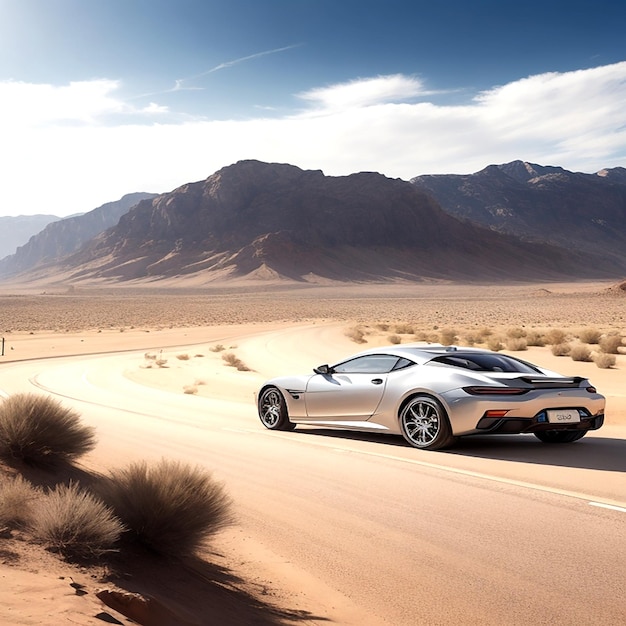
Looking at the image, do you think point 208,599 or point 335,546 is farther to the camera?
point 335,546

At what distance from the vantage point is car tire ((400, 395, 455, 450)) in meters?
9.21

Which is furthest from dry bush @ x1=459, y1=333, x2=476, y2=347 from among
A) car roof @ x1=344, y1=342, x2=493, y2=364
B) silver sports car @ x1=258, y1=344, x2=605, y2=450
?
car roof @ x1=344, y1=342, x2=493, y2=364

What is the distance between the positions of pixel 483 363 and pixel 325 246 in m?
169

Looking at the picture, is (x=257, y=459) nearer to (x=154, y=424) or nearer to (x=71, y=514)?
(x=154, y=424)

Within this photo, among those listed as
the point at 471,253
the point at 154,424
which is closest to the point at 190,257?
the point at 471,253

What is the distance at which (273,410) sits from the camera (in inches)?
457

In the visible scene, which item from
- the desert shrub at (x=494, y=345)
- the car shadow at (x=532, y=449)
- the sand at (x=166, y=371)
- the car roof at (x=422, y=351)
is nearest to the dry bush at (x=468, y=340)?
the sand at (x=166, y=371)

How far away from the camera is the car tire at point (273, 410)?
11422 mm

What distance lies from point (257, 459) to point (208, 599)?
4.67 meters

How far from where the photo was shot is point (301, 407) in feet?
36.6

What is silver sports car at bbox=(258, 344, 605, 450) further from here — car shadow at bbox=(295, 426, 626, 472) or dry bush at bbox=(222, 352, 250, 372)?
dry bush at bbox=(222, 352, 250, 372)

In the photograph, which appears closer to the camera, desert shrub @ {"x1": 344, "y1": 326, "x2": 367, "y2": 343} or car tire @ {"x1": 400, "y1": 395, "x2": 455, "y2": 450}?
car tire @ {"x1": 400, "y1": 395, "x2": 455, "y2": 450}

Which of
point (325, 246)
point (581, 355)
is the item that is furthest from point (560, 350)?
point (325, 246)

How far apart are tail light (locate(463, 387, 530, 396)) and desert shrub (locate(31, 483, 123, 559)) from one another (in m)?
5.22
